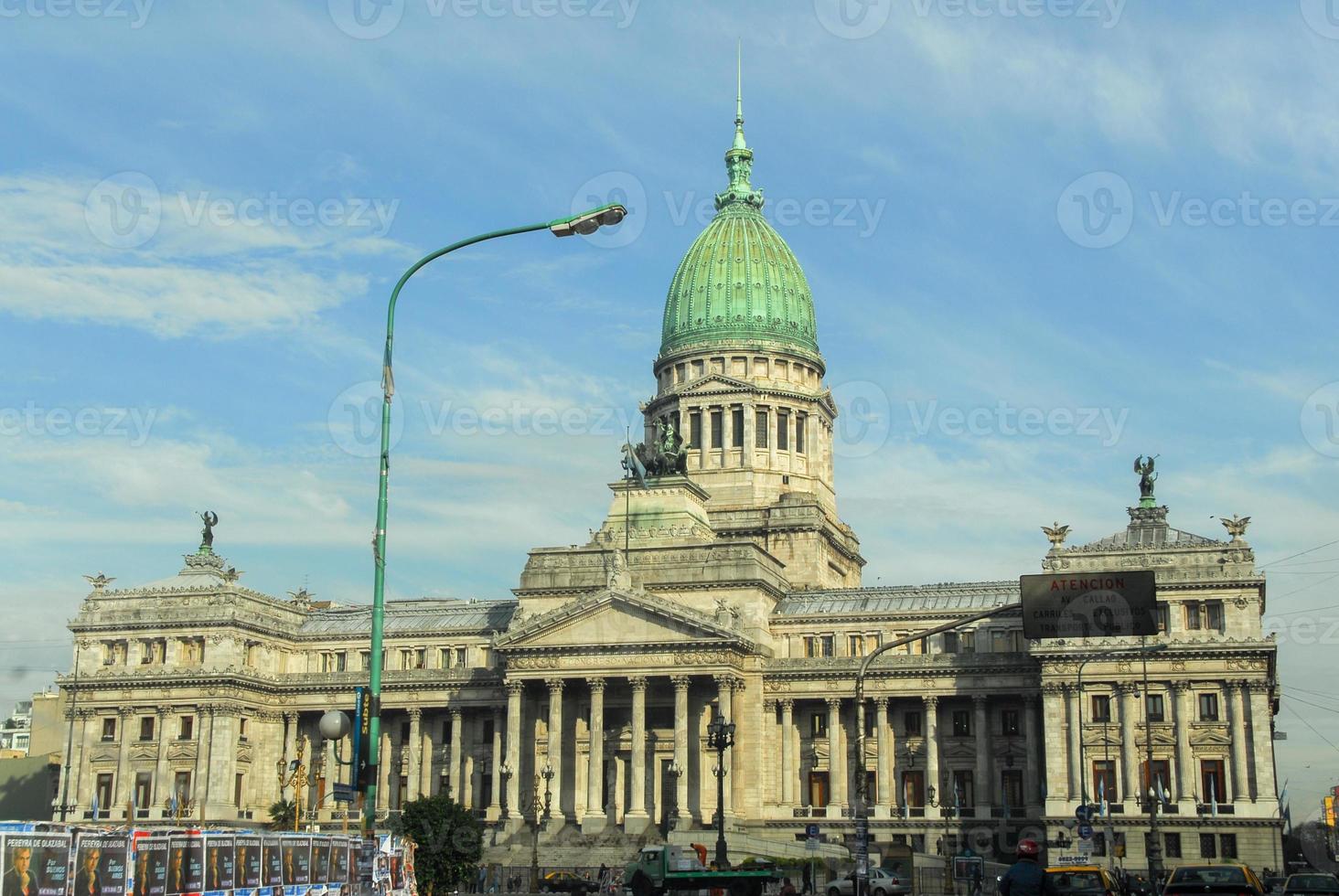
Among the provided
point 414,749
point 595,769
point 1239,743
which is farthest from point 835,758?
point 414,749

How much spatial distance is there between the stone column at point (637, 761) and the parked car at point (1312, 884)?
189 feet

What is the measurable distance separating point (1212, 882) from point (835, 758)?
67.2 meters

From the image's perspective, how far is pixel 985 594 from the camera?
4432 inches

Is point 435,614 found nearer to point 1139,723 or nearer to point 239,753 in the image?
point 239,753

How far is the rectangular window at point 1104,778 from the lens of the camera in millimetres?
99250

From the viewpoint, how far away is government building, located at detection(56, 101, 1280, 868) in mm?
99250

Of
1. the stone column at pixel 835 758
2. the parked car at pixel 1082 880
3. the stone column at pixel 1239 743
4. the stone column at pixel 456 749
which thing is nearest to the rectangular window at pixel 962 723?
the stone column at pixel 835 758

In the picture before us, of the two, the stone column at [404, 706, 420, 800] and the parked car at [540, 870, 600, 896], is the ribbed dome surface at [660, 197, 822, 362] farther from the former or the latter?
the parked car at [540, 870, 600, 896]

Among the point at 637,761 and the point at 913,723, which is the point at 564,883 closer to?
the point at 637,761

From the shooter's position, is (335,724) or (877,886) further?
(877,886)

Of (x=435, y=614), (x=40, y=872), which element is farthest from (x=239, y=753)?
(x=40, y=872)

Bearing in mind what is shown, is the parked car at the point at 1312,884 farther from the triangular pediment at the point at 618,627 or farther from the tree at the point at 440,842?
the triangular pediment at the point at 618,627

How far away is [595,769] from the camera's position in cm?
10262

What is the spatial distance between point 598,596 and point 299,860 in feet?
220
